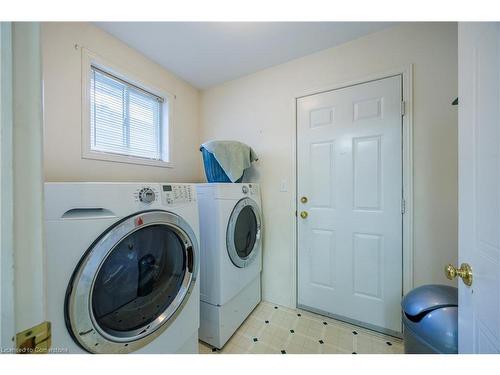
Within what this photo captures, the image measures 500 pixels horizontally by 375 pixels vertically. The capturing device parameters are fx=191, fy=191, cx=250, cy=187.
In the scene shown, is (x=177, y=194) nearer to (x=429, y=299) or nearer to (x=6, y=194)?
(x=6, y=194)

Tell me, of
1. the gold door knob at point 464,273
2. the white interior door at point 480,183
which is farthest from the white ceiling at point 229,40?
the gold door knob at point 464,273

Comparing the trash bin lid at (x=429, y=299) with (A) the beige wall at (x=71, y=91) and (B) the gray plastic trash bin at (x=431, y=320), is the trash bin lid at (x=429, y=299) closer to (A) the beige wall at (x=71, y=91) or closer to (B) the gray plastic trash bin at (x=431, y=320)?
(B) the gray plastic trash bin at (x=431, y=320)

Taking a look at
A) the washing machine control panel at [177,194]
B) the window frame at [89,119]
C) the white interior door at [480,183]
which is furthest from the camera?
the window frame at [89,119]

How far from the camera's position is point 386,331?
1379 millimetres

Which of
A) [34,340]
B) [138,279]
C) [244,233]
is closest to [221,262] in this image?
[244,233]

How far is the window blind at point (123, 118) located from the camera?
4.49 feet

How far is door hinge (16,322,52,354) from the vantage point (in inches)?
11.9

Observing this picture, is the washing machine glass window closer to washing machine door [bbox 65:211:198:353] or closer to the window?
washing machine door [bbox 65:211:198:353]

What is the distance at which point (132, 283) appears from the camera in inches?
36.0

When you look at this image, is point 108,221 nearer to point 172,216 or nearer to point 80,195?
point 80,195

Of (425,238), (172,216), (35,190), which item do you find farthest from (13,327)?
(425,238)

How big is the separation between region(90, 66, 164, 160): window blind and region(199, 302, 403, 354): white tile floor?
1.60 metres

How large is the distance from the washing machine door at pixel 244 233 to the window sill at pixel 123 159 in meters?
0.87
